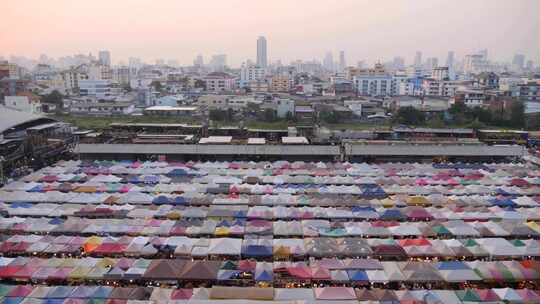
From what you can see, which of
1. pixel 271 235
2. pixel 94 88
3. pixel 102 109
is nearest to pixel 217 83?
pixel 94 88

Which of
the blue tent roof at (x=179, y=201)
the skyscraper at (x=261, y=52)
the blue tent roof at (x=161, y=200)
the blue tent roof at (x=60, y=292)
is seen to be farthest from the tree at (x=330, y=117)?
the skyscraper at (x=261, y=52)

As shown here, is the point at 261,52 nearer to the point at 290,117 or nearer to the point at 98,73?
the point at 98,73

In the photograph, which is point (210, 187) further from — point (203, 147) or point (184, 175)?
point (203, 147)

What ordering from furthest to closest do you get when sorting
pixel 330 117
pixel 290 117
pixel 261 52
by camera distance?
pixel 261 52 → pixel 330 117 → pixel 290 117

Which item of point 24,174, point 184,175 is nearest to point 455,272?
point 184,175

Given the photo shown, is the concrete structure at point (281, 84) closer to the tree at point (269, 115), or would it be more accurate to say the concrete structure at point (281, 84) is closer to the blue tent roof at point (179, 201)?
the tree at point (269, 115)

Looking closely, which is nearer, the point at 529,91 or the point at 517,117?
the point at 517,117

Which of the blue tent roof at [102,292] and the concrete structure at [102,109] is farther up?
the concrete structure at [102,109]
